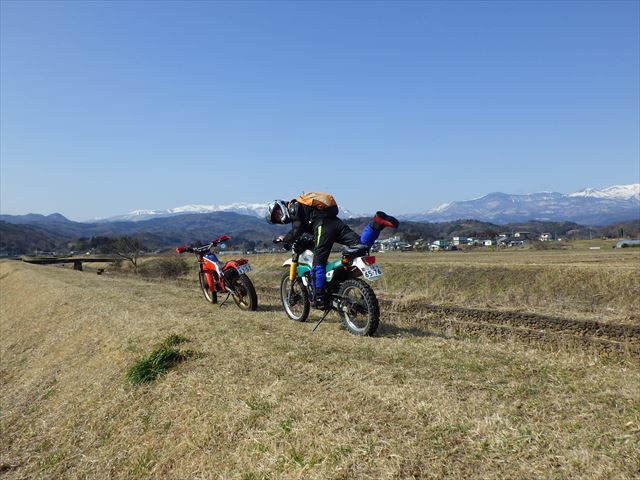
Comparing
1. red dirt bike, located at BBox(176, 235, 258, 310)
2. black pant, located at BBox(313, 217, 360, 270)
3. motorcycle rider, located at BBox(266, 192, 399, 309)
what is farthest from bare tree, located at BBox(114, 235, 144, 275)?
black pant, located at BBox(313, 217, 360, 270)

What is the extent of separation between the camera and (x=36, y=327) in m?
14.7

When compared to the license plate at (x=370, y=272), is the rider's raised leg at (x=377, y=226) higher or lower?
higher

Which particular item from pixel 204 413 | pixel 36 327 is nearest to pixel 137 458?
pixel 204 413

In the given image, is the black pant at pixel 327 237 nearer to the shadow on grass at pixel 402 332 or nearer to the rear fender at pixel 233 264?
the shadow on grass at pixel 402 332

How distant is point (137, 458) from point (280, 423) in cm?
195

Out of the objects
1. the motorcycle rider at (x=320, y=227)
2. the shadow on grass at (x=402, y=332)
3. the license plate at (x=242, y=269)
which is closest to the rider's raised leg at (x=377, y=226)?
the motorcycle rider at (x=320, y=227)

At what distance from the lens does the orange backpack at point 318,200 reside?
864cm

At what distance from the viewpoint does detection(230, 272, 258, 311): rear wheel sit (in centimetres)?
1195

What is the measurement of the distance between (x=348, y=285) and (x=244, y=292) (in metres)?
4.77

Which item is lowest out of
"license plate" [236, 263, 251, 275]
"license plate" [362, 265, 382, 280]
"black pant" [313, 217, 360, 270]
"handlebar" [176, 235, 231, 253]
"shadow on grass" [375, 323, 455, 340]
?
"shadow on grass" [375, 323, 455, 340]

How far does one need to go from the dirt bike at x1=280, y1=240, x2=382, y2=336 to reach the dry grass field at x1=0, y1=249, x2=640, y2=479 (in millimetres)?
412

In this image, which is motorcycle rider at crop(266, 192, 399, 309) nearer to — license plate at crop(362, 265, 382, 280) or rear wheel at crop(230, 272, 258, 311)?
license plate at crop(362, 265, 382, 280)

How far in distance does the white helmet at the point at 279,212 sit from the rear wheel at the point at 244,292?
3.22 metres

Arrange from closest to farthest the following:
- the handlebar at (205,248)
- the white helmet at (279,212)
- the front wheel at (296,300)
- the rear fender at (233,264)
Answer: the white helmet at (279,212) → the front wheel at (296,300) → the rear fender at (233,264) → the handlebar at (205,248)
